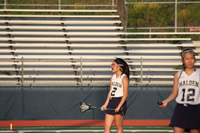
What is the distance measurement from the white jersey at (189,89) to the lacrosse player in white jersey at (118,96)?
154cm

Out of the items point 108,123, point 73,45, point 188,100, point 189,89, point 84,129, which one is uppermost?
point 73,45

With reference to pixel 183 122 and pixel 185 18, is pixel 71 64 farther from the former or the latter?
pixel 185 18

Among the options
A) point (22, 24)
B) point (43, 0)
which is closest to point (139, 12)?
point (43, 0)

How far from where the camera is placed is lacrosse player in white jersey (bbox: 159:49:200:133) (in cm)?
442

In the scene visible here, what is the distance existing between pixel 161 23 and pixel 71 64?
12463mm

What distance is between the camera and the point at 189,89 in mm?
4461

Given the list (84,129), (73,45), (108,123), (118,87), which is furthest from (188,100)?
(73,45)

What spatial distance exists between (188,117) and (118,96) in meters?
1.82

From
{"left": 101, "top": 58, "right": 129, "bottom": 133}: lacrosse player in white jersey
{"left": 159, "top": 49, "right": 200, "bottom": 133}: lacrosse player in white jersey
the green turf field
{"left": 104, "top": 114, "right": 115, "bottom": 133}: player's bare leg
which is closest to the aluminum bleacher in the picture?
the green turf field

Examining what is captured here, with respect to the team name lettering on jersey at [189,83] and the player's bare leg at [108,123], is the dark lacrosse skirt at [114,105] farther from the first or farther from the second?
the team name lettering on jersey at [189,83]

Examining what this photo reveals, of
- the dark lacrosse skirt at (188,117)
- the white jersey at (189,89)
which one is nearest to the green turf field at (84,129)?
the dark lacrosse skirt at (188,117)

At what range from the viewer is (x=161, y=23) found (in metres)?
23.7

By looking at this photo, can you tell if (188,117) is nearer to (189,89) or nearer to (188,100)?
(188,100)

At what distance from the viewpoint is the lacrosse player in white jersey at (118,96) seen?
231 inches
